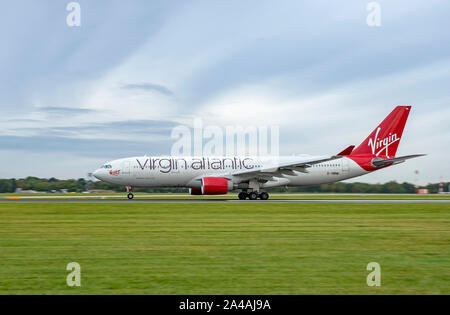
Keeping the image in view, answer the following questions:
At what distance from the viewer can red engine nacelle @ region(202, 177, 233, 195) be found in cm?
3616

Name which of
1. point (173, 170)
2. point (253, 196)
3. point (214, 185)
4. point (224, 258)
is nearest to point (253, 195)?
point (253, 196)

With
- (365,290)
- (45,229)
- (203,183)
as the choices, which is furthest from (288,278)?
(203,183)

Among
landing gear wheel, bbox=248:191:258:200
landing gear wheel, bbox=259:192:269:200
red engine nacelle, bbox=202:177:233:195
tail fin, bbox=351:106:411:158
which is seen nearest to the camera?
red engine nacelle, bbox=202:177:233:195

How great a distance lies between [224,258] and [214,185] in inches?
1040

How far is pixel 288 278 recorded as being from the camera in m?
7.95

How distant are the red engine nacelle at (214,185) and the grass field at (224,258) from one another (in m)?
19.3

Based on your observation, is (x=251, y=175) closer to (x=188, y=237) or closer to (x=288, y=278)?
(x=188, y=237)

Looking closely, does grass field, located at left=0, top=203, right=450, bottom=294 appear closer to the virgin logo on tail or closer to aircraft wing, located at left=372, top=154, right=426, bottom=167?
aircraft wing, located at left=372, top=154, right=426, bottom=167

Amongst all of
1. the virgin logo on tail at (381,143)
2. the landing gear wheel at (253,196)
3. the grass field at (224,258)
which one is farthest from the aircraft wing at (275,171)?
the grass field at (224,258)

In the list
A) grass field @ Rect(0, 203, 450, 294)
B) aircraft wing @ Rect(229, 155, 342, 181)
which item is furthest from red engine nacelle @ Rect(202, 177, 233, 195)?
grass field @ Rect(0, 203, 450, 294)

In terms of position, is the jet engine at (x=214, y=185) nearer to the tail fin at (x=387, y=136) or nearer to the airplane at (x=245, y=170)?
the airplane at (x=245, y=170)

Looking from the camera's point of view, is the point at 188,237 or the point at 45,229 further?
the point at 45,229
